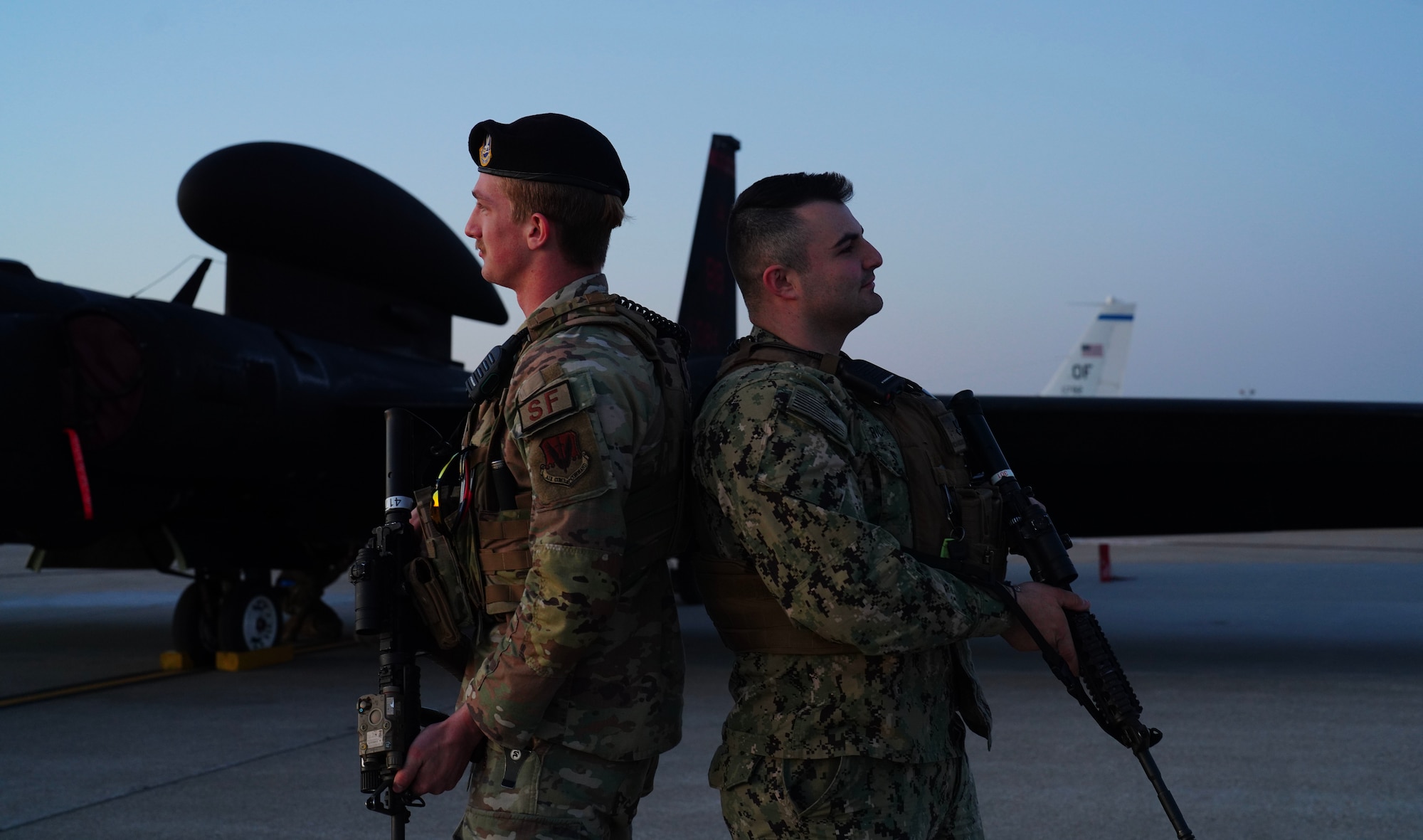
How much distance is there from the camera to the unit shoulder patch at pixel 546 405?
2.14 metres

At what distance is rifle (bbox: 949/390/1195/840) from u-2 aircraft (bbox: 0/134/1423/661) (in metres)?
7.35

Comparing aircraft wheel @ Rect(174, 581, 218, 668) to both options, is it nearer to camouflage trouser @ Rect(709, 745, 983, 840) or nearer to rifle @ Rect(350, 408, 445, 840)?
rifle @ Rect(350, 408, 445, 840)

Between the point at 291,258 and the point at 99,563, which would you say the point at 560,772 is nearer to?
the point at 291,258

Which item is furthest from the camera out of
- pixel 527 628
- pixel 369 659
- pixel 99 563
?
pixel 99 563

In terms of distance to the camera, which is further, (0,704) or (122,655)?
(122,655)

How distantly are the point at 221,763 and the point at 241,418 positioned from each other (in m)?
3.58

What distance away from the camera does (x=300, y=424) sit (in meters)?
9.62

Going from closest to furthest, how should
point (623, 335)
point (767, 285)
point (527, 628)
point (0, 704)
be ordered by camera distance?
point (527, 628) → point (623, 335) → point (767, 285) → point (0, 704)

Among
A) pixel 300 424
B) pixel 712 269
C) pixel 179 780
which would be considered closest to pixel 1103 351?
pixel 712 269

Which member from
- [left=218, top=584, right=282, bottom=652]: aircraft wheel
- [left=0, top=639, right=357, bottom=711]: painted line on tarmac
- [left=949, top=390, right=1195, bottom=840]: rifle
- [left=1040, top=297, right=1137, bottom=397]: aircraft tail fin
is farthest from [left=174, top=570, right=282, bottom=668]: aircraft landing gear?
[left=1040, top=297, right=1137, bottom=397]: aircraft tail fin

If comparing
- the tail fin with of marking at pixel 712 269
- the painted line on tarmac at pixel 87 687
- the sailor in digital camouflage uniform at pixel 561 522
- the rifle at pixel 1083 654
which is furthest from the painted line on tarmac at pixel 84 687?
the rifle at pixel 1083 654

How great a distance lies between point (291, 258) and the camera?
420 inches

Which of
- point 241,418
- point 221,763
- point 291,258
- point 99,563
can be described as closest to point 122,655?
point 99,563

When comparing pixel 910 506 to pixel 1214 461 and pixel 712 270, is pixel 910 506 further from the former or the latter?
pixel 712 270
